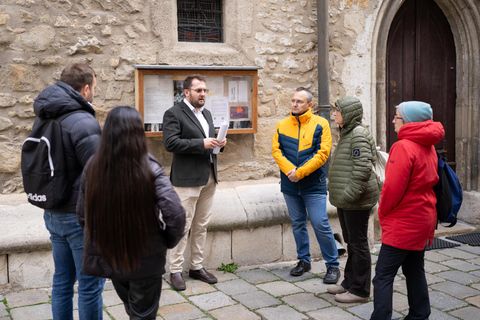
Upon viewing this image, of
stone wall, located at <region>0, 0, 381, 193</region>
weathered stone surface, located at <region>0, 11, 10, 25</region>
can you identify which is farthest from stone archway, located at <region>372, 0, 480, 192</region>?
weathered stone surface, located at <region>0, 11, 10, 25</region>

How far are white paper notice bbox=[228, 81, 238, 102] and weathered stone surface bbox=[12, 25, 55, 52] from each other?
1689 mm

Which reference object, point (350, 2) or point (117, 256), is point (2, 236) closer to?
point (117, 256)

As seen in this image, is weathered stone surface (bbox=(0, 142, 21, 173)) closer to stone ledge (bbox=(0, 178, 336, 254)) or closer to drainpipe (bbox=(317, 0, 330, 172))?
stone ledge (bbox=(0, 178, 336, 254))

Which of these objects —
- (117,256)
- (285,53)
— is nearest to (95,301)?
(117,256)

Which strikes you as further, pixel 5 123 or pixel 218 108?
pixel 218 108

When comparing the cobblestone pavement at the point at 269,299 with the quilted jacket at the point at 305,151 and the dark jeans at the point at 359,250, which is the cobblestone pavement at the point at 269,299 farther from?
the quilted jacket at the point at 305,151

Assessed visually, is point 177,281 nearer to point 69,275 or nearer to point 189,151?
point 189,151

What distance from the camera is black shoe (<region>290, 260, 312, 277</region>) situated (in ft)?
15.1

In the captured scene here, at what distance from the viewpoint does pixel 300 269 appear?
4617 mm

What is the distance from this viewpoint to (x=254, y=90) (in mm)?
5117

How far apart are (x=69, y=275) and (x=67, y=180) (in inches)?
22.2

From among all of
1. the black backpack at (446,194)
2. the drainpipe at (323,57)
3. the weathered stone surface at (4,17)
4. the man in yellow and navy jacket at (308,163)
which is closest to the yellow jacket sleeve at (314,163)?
the man in yellow and navy jacket at (308,163)

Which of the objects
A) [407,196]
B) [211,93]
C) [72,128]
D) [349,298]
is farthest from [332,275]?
[72,128]

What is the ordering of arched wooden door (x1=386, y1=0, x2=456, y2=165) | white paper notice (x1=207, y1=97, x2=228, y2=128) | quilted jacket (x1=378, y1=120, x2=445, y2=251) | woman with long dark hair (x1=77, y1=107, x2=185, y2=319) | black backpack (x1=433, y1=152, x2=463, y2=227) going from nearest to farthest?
woman with long dark hair (x1=77, y1=107, x2=185, y2=319), quilted jacket (x1=378, y1=120, x2=445, y2=251), black backpack (x1=433, y1=152, x2=463, y2=227), white paper notice (x1=207, y1=97, x2=228, y2=128), arched wooden door (x1=386, y1=0, x2=456, y2=165)
